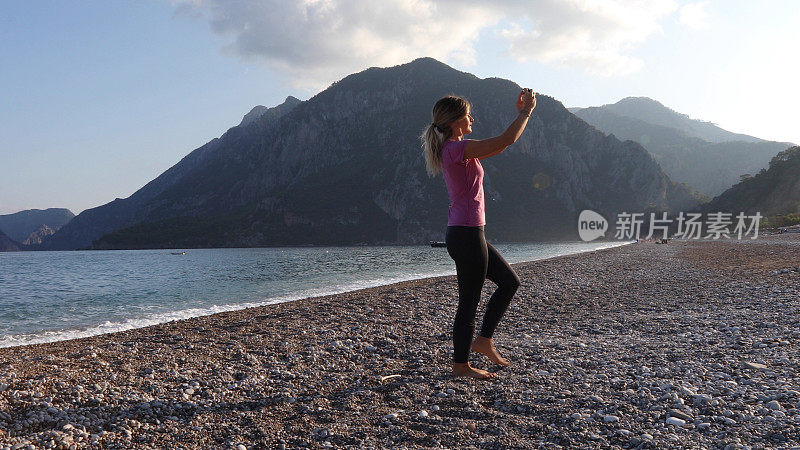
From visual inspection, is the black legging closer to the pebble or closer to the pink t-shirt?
the pink t-shirt

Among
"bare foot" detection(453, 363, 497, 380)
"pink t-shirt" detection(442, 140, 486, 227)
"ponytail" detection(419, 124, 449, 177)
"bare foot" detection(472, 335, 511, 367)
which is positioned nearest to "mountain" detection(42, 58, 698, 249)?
"bare foot" detection(472, 335, 511, 367)

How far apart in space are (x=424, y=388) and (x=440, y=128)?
303 cm

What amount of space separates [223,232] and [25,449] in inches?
7765

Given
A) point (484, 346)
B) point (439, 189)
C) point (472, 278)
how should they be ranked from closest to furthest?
point (472, 278) < point (484, 346) < point (439, 189)

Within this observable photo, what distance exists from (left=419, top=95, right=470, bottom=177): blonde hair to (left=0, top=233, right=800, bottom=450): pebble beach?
2644 mm

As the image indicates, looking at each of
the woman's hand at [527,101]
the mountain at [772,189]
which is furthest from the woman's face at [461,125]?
the mountain at [772,189]

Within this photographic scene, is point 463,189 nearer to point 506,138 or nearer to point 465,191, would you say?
point 465,191

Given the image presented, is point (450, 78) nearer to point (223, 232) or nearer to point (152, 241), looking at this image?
point (223, 232)

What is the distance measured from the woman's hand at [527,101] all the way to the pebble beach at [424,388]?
9.75ft

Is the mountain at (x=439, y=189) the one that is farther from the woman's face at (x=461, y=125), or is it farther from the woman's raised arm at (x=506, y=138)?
the woman's raised arm at (x=506, y=138)

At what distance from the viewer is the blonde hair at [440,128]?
4.90m

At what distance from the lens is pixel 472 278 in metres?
4.88

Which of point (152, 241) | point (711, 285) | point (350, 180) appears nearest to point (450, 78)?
point (350, 180)

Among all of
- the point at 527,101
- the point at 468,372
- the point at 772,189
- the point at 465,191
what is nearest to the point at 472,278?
the point at 465,191
